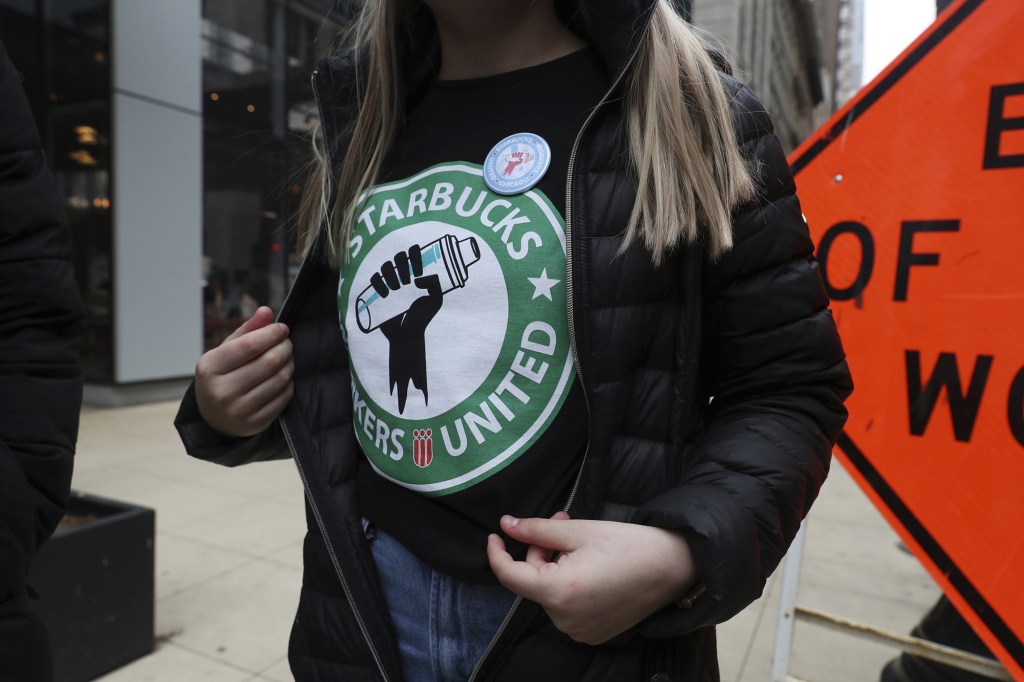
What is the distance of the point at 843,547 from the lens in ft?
15.6

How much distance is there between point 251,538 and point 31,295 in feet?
11.4

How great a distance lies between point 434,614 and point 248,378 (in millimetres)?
464

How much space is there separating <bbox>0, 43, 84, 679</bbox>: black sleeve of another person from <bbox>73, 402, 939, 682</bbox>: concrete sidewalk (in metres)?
2.04

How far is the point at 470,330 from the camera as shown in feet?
3.39

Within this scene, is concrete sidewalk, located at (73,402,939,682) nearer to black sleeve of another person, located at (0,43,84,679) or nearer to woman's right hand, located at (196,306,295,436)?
black sleeve of another person, located at (0,43,84,679)

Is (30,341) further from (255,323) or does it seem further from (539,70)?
(539,70)

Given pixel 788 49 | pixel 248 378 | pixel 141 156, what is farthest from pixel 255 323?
pixel 788 49

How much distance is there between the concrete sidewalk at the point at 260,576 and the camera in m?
3.06

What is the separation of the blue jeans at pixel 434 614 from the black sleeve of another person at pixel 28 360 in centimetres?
52

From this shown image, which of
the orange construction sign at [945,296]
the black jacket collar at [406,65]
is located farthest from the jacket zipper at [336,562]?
the orange construction sign at [945,296]

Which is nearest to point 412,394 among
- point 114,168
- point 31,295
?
point 31,295

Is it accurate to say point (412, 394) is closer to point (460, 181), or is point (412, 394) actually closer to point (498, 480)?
point (498, 480)

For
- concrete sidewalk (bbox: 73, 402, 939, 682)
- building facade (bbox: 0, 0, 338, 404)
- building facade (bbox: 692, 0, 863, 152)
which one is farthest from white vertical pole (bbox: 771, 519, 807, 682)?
building facade (bbox: 0, 0, 338, 404)

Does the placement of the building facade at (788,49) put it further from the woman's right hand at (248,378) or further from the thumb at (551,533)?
the woman's right hand at (248,378)
